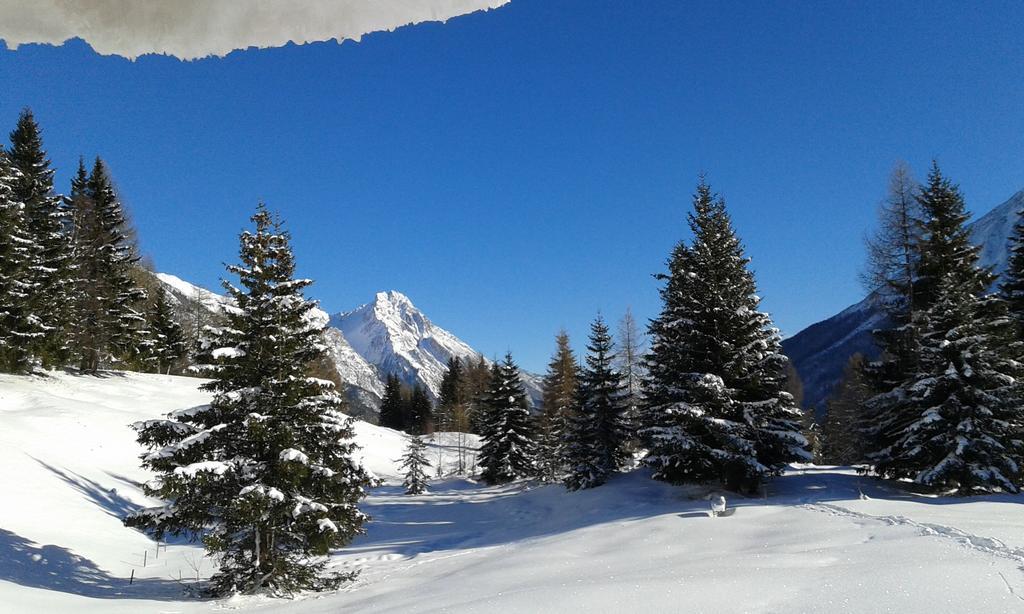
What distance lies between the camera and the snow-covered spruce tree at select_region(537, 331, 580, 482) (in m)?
33.2

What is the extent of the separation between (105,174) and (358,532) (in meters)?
38.1

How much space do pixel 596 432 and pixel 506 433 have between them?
1401 cm

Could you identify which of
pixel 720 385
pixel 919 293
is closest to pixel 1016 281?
pixel 919 293

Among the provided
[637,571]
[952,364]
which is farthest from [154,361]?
[952,364]

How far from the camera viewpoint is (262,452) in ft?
39.9

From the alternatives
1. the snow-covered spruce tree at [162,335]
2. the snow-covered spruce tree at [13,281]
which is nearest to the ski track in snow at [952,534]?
the snow-covered spruce tree at [13,281]

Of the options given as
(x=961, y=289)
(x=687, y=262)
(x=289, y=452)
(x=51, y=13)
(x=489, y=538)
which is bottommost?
(x=489, y=538)

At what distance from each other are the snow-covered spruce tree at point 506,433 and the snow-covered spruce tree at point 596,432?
11582mm

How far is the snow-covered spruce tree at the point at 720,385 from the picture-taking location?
18.7 metres

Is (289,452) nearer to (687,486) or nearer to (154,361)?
(687,486)

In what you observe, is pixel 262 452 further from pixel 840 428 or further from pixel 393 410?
pixel 393 410

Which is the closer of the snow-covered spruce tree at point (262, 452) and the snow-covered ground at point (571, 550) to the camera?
the snow-covered ground at point (571, 550)

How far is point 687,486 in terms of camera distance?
2103 cm

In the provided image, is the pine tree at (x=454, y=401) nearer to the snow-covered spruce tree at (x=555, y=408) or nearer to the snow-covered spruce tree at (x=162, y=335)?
the snow-covered spruce tree at (x=555, y=408)
